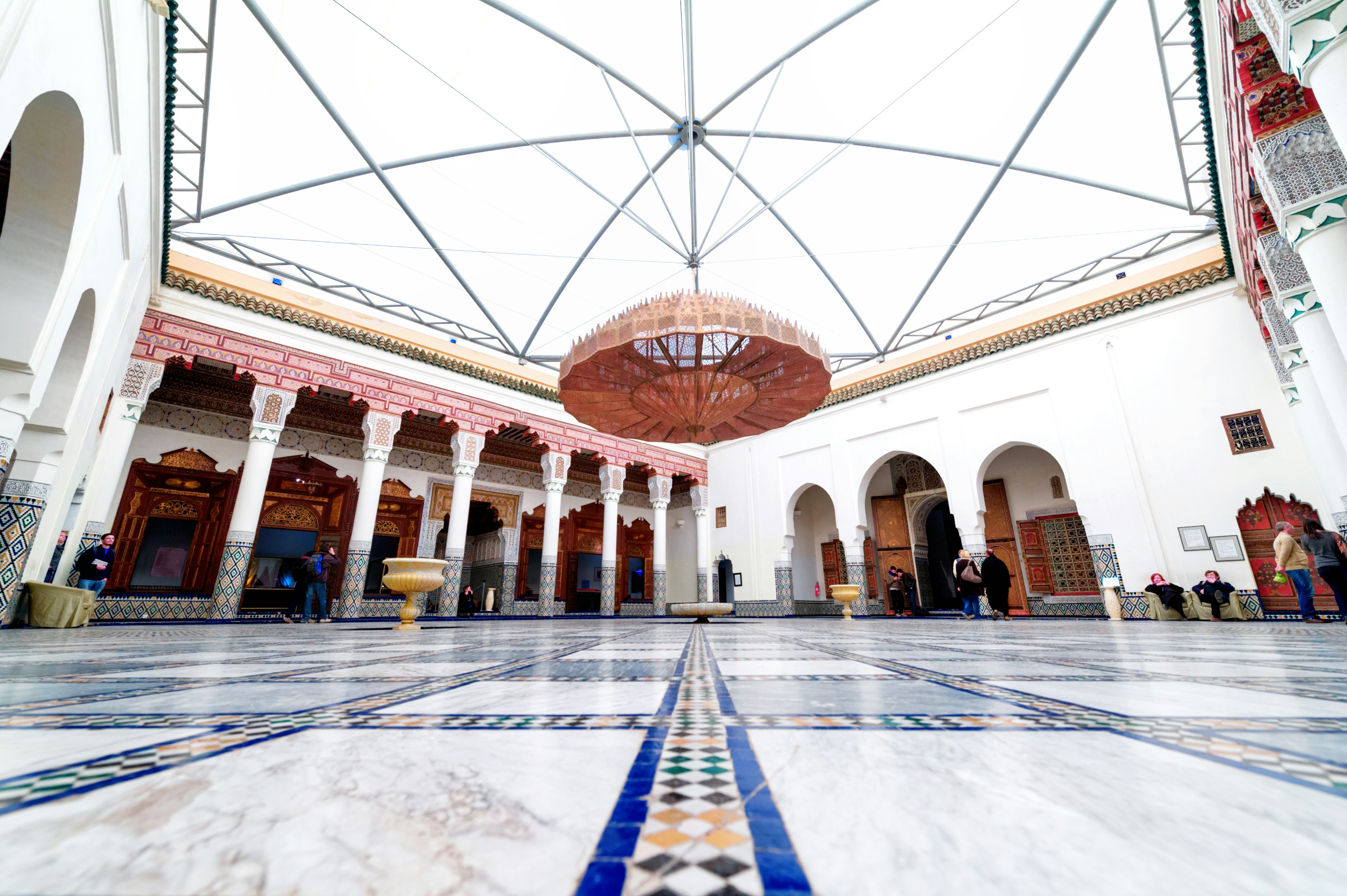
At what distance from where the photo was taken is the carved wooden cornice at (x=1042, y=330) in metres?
5.69

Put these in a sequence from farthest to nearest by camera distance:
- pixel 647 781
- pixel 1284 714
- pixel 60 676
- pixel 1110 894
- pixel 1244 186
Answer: pixel 1244 186
pixel 60 676
pixel 1284 714
pixel 647 781
pixel 1110 894

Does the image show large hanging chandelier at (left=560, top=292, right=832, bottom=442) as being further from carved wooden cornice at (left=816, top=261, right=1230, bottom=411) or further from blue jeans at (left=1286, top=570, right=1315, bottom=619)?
blue jeans at (left=1286, top=570, right=1315, bottom=619)

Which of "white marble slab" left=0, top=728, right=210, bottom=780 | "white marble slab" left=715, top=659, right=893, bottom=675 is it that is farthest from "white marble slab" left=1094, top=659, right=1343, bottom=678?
"white marble slab" left=0, top=728, right=210, bottom=780

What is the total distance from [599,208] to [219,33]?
350 centimetres

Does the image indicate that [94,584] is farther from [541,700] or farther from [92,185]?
[541,700]

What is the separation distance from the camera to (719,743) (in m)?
0.56

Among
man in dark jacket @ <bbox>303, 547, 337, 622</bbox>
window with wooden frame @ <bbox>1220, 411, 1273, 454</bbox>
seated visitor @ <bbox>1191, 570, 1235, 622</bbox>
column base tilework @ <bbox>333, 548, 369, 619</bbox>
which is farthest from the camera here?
column base tilework @ <bbox>333, 548, 369, 619</bbox>

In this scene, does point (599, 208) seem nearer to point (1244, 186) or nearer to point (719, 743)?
point (1244, 186)

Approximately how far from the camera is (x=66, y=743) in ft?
1.80

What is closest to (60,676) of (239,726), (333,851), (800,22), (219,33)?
(239,726)

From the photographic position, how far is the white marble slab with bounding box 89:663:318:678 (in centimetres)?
113

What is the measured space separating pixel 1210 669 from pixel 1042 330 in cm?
674

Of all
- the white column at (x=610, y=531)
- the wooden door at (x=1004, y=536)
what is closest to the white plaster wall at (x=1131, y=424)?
the wooden door at (x=1004, y=536)

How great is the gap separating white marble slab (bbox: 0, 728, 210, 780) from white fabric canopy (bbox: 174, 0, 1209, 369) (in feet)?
18.2
